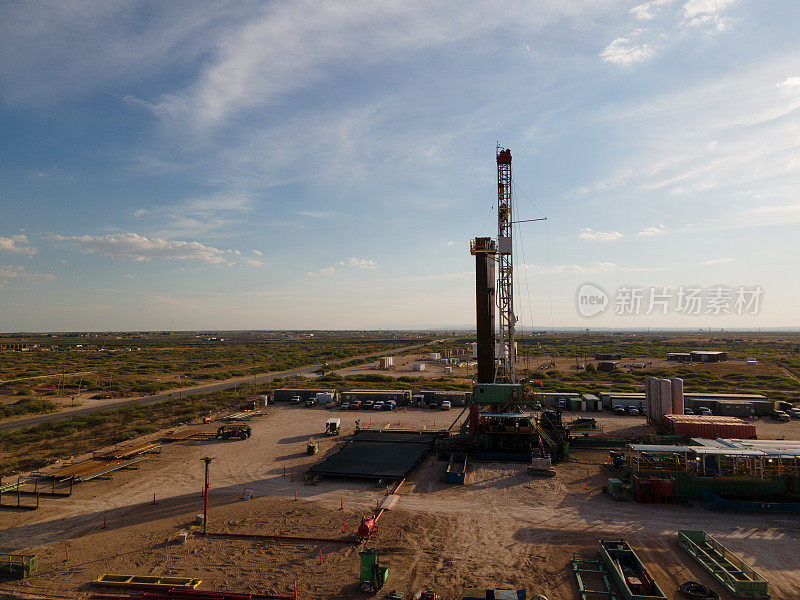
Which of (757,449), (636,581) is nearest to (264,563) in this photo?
(636,581)

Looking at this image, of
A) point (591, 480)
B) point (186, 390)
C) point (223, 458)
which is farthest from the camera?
point (186, 390)

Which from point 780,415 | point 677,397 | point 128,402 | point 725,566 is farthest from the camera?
point 128,402

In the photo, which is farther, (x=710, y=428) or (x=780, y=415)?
(x=780, y=415)

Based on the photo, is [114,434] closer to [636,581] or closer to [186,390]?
[186,390]

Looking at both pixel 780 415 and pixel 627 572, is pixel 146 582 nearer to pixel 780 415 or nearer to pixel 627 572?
pixel 627 572

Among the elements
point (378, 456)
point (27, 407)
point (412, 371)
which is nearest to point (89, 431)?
point (27, 407)

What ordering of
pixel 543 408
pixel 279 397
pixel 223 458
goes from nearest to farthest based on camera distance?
pixel 223 458, pixel 543 408, pixel 279 397

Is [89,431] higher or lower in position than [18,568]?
lower
